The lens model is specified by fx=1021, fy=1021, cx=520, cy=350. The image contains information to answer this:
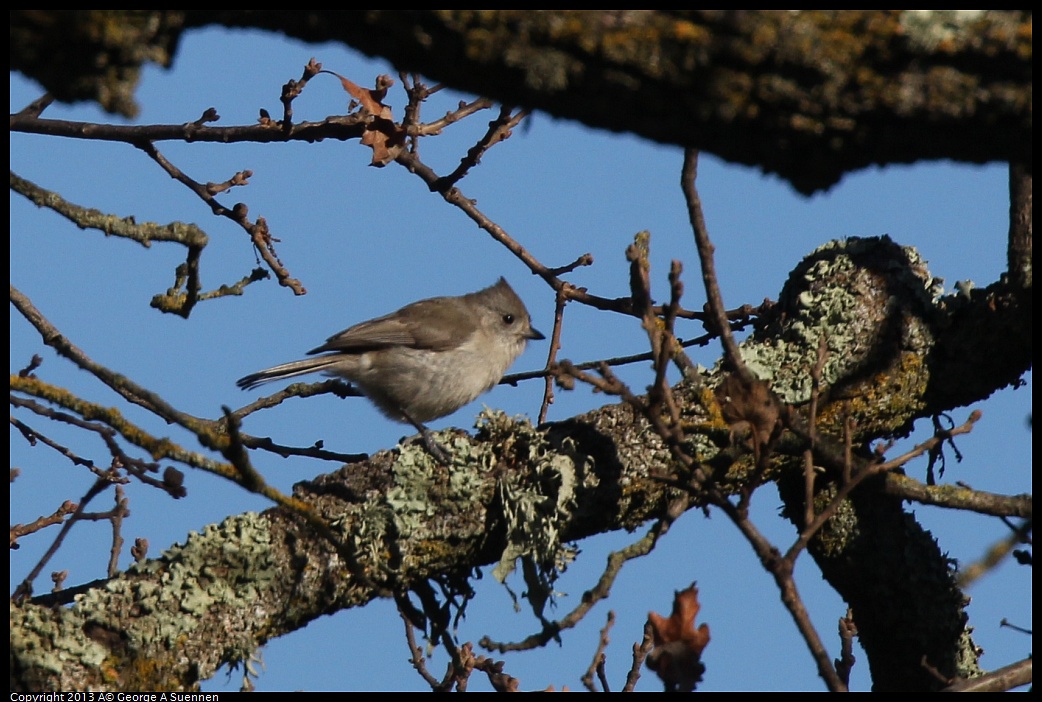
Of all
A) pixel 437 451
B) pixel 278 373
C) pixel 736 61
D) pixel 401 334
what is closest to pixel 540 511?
pixel 437 451

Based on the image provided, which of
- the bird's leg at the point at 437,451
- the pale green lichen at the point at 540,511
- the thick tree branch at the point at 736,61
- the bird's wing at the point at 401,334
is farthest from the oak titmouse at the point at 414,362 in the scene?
the thick tree branch at the point at 736,61

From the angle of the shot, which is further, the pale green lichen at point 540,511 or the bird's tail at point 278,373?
the bird's tail at point 278,373

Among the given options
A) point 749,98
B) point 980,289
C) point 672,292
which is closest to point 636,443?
point 672,292

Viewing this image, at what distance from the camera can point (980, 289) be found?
386 cm

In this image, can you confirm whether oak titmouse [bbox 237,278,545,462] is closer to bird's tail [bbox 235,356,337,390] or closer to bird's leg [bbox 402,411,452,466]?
bird's tail [bbox 235,356,337,390]

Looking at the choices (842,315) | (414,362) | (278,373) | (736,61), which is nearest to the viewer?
(736,61)

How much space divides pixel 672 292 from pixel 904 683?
2.26m

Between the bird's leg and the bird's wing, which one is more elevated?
the bird's wing

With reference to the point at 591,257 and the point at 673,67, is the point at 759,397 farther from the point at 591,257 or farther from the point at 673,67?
the point at 591,257

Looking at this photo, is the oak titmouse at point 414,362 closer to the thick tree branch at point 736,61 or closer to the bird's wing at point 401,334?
the bird's wing at point 401,334

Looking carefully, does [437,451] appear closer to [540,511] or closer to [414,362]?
[540,511]

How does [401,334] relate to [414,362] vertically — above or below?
above

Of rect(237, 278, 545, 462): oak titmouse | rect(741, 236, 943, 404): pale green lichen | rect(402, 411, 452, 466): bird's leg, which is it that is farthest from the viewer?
rect(237, 278, 545, 462): oak titmouse

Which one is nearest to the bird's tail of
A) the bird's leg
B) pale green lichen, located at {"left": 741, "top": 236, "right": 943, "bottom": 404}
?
the bird's leg
